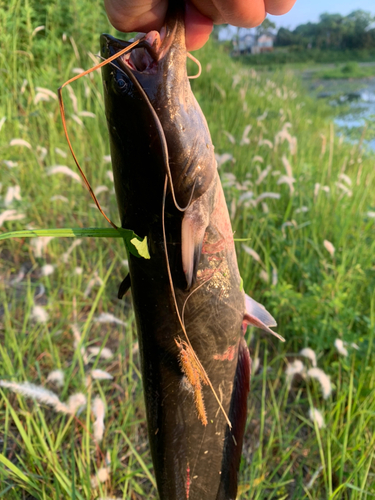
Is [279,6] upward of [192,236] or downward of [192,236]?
upward

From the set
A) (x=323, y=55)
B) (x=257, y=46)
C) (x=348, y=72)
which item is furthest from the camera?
(x=348, y=72)

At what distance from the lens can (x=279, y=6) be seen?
84 centimetres

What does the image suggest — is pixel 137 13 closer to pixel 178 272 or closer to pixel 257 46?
pixel 178 272

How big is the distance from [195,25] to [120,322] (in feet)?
3.96

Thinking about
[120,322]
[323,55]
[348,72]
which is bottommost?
[120,322]

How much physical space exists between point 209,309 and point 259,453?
0.86 m

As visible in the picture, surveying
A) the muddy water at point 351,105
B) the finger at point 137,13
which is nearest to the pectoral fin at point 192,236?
the finger at point 137,13

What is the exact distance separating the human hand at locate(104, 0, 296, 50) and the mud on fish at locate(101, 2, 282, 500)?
0.04 m

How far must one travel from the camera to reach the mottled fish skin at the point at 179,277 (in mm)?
792

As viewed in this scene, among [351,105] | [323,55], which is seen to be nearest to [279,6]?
[351,105]

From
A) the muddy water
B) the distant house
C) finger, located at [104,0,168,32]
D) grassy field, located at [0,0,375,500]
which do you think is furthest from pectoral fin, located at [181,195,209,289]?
the distant house

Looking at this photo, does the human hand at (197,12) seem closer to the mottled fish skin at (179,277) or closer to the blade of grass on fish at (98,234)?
the mottled fish skin at (179,277)

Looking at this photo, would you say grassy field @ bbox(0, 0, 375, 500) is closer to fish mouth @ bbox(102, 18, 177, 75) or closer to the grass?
fish mouth @ bbox(102, 18, 177, 75)

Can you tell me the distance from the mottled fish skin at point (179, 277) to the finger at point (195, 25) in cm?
11
